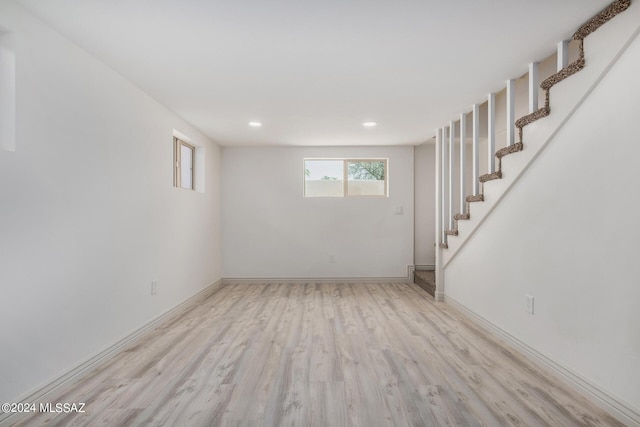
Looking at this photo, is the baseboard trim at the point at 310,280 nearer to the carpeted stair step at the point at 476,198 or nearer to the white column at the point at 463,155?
the white column at the point at 463,155

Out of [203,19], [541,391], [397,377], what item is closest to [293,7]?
Answer: [203,19]

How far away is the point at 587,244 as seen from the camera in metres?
2.09

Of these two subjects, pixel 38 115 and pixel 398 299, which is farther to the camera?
pixel 398 299

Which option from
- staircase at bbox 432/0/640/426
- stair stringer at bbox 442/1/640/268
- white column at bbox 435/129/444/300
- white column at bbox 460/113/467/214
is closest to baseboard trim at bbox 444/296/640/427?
staircase at bbox 432/0/640/426

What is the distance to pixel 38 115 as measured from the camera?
2.02 meters

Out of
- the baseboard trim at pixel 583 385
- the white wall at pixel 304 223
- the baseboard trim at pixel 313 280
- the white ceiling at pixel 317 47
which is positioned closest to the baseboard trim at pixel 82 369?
the baseboard trim at pixel 313 280

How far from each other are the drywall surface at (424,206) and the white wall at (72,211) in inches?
152

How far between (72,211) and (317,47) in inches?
75.0

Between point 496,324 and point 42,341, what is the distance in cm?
335

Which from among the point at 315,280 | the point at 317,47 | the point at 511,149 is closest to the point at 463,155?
the point at 511,149

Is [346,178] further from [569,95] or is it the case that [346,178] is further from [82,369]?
[82,369]

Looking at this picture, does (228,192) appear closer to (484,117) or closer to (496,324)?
(484,117)

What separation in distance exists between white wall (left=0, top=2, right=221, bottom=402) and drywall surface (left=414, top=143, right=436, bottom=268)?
3851 mm

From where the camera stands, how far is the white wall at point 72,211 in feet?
6.13
